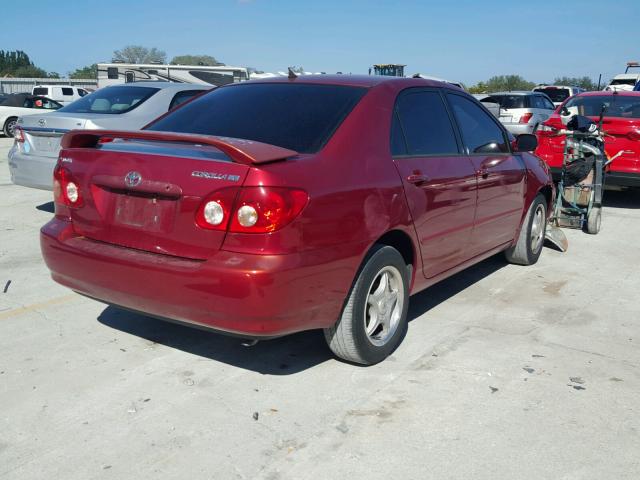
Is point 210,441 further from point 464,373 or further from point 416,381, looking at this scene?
point 464,373

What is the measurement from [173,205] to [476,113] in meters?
2.88

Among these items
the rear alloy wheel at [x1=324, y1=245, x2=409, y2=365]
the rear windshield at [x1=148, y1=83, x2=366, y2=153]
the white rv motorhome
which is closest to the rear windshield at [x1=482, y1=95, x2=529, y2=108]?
the white rv motorhome

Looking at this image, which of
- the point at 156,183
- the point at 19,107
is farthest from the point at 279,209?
the point at 19,107

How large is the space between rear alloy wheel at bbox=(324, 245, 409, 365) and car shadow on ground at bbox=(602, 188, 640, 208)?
23.9ft

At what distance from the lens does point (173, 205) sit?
331cm

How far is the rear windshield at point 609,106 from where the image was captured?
31.0ft

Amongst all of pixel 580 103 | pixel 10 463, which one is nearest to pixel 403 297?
pixel 10 463

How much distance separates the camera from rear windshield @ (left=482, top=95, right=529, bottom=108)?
19312 millimetres

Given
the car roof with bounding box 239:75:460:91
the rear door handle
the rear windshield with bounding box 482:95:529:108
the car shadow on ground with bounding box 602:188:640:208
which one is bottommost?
the car shadow on ground with bounding box 602:188:640:208

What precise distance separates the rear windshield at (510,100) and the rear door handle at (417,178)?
15966mm

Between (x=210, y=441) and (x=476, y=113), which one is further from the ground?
(x=476, y=113)

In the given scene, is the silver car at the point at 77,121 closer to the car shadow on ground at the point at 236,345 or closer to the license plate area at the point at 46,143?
the license plate area at the point at 46,143

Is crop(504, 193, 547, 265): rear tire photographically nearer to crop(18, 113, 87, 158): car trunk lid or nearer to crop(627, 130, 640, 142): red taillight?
crop(627, 130, 640, 142): red taillight

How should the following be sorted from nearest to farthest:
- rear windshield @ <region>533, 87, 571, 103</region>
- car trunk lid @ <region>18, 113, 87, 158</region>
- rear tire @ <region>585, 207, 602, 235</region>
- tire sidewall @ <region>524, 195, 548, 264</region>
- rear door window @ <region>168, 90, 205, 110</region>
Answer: tire sidewall @ <region>524, 195, 548, 264</region>
car trunk lid @ <region>18, 113, 87, 158</region>
rear tire @ <region>585, 207, 602, 235</region>
rear door window @ <region>168, 90, 205, 110</region>
rear windshield @ <region>533, 87, 571, 103</region>
